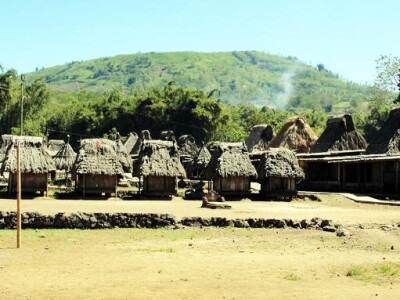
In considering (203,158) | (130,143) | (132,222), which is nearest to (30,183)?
(132,222)

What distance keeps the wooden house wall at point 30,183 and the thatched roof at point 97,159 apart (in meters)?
2.23

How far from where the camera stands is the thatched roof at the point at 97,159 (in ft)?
125

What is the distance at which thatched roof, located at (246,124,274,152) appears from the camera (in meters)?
66.9

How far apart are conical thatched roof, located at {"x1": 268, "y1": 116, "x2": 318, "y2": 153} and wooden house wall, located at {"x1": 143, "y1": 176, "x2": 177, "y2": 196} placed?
22.3 metres

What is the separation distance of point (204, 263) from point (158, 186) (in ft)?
76.2

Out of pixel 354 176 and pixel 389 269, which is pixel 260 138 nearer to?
pixel 354 176

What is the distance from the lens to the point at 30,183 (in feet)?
123

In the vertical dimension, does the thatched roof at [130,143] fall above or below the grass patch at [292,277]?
above

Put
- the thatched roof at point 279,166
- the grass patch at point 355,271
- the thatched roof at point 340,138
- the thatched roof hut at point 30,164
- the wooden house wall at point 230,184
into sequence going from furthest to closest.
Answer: the thatched roof at point 340,138 → the wooden house wall at point 230,184 → the thatched roof at point 279,166 → the thatched roof hut at point 30,164 → the grass patch at point 355,271

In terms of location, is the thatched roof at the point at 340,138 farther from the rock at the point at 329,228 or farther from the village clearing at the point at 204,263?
the rock at the point at 329,228

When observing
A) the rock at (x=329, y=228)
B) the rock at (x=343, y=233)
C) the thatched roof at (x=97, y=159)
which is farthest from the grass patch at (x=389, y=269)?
the thatched roof at (x=97, y=159)

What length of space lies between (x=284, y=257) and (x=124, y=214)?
29.2ft

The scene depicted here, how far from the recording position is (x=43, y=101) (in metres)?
82.4

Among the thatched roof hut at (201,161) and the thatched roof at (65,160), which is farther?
the thatched roof hut at (201,161)
